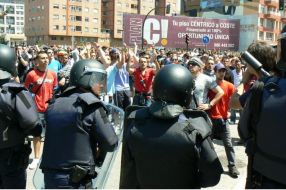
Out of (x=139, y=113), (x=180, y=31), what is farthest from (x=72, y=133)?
(x=180, y=31)

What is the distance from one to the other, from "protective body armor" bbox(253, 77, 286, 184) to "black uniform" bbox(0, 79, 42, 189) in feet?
5.96

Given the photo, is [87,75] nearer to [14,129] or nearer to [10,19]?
[14,129]

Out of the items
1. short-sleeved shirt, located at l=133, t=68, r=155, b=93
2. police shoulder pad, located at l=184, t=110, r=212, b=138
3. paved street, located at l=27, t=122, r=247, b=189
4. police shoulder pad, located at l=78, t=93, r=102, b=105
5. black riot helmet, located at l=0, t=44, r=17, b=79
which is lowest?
paved street, located at l=27, t=122, r=247, b=189

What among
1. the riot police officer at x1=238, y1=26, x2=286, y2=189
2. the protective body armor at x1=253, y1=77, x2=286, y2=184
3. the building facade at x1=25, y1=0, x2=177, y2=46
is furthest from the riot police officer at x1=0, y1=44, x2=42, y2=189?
the building facade at x1=25, y1=0, x2=177, y2=46

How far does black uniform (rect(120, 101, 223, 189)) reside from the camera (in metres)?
2.28

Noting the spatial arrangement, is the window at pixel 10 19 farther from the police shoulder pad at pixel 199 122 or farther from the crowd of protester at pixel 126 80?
the police shoulder pad at pixel 199 122

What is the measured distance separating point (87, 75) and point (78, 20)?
8606 cm

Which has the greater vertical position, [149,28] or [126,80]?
[149,28]

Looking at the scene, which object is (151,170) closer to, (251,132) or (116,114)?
(251,132)

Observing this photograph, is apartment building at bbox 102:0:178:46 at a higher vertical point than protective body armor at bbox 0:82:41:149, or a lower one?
higher

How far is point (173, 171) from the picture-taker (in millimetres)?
2299

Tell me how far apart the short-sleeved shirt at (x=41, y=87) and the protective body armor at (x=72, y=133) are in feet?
10.9

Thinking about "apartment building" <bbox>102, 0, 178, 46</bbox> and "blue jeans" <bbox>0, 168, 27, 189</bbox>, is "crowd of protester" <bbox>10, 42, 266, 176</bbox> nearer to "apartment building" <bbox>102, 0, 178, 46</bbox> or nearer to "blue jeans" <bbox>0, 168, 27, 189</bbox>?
"blue jeans" <bbox>0, 168, 27, 189</bbox>

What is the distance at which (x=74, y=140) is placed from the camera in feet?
9.19
